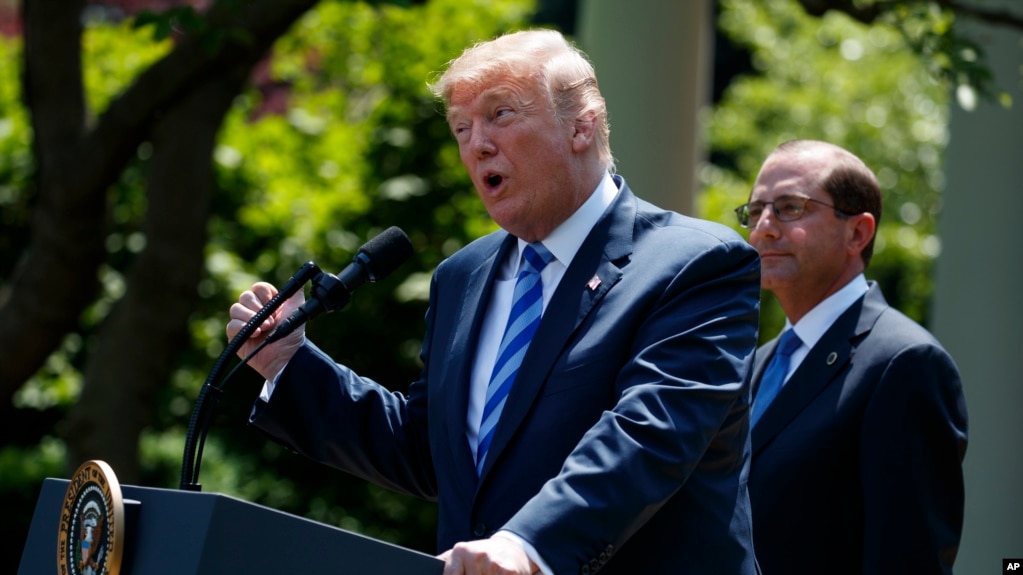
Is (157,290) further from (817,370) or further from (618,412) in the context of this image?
(618,412)

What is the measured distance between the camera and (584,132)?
3.00 m

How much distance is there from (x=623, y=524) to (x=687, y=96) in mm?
3705

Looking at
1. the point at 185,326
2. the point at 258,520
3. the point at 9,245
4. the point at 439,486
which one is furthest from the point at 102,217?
the point at 258,520

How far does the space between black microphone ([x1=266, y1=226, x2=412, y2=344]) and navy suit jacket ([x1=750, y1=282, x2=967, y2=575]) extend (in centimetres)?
128

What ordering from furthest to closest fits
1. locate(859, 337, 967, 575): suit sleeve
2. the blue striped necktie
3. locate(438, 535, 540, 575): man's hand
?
locate(859, 337, 967, 575): suit sleeve → the blue striped necktie → locate(438, 535, 540, 575): man's hand

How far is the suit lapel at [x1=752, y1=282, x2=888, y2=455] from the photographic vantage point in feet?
12.3

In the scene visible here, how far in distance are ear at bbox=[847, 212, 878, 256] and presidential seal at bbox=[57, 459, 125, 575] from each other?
233 cm

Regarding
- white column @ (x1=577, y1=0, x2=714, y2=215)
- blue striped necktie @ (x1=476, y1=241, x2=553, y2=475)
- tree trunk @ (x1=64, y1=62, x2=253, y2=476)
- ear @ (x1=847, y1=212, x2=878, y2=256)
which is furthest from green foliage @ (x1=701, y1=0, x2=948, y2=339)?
blue striped necktie @ (x1=476, y1=241, x2=553, y2=475)

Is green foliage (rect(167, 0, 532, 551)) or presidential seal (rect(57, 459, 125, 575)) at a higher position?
presidential seal (rect(57, 459, 125, 575))

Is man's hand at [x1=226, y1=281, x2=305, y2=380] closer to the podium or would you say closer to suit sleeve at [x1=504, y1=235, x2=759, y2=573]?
the podium

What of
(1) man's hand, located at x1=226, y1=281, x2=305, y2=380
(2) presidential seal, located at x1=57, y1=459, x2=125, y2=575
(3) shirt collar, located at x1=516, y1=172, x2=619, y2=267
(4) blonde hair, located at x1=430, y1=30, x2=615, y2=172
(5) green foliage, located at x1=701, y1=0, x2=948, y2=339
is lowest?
(5) green foliage, located at x1=701, y1=0, x2=948, y2=339

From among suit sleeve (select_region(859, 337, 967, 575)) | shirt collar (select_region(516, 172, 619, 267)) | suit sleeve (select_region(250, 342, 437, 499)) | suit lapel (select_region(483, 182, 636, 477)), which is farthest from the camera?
suit sleeve (select_region(859, 337, 967, 575))

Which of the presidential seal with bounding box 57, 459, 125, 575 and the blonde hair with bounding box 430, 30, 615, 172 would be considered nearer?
the presidential seal with bounding box 57, 459, 125, 575

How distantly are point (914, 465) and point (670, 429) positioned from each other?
119 centimetres
